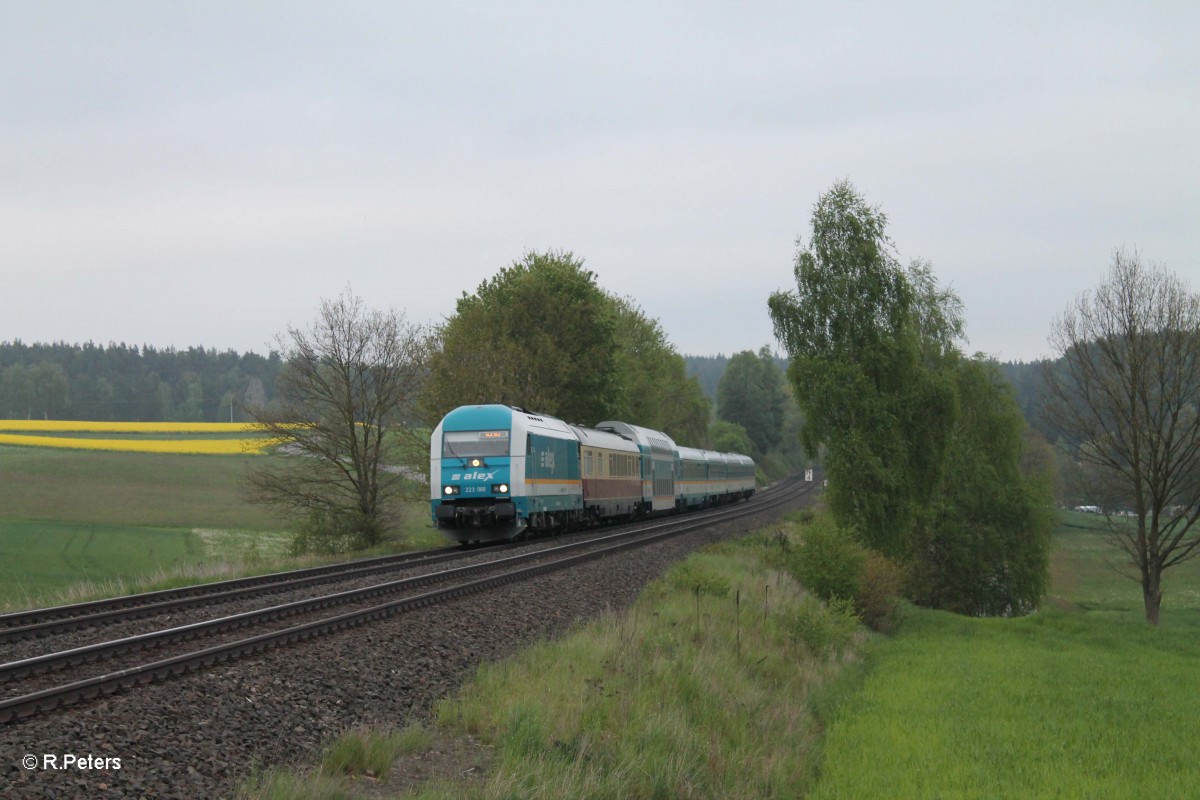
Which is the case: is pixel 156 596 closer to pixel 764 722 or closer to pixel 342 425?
pixel 764 722

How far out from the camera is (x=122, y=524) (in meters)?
45.0

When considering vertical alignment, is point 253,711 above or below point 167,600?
above

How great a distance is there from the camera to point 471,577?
1850 cm

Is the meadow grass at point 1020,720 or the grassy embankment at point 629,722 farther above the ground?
the grassy embankment at point 629,722

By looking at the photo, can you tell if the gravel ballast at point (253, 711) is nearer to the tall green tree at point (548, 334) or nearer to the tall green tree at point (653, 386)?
the tall green tree at point (548, 334)

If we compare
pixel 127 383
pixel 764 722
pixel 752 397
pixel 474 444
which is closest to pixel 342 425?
pixel 474 444

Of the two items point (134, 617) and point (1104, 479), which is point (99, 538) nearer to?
point (134, 617)

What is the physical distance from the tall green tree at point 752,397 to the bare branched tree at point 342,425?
315ft

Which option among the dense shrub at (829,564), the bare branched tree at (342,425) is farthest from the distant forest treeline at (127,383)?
the dense shrub at (829,564)

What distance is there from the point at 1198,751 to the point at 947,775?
3514 mm

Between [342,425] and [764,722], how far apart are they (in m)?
23.9

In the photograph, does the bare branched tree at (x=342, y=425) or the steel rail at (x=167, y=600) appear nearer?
the steel rail at (x=167, y=600)

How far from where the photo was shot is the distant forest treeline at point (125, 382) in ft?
385

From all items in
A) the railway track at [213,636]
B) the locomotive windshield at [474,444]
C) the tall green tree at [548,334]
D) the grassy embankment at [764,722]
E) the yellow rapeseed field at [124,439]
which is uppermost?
the tall green tree at [548,334]
